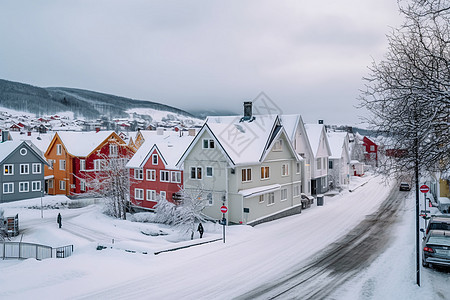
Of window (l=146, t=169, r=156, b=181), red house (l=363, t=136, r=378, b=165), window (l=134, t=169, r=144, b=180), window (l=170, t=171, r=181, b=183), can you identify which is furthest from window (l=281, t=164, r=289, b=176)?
red house (l=363, t=136, r=378, b=165)

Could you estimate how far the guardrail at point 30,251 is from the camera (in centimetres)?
2266

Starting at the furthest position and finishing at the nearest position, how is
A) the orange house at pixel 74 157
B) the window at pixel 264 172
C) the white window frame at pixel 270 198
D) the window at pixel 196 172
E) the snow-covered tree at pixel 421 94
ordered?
the orange house at pixel 74 157, the window at pixel 196 172, the window at pixel 264 172, the white window frame at pixel 270 198, the snow-covered tree at pixel 421 94

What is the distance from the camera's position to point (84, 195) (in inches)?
1940

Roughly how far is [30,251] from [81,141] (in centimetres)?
3299

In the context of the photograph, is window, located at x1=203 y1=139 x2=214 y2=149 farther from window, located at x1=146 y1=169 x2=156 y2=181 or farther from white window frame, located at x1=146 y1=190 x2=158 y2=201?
white window frame, located at x1=146 y1=190 x2=158 y2=201

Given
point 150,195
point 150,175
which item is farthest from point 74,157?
point 150,195

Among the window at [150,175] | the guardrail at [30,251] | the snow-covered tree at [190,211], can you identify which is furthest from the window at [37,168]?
the snow-covered tree at [190,211]

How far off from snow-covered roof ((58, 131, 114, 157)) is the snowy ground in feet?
75.8

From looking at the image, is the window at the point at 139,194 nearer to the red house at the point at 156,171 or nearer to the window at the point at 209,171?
the red house at the point at 156,171

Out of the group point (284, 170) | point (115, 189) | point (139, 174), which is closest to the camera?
point (284, 170)

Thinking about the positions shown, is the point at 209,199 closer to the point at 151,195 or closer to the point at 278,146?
the point at 278,146

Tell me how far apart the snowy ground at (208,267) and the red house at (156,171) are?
25.9 feet

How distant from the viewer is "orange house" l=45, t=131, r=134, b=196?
167ft

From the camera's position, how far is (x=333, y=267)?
16859 mm
